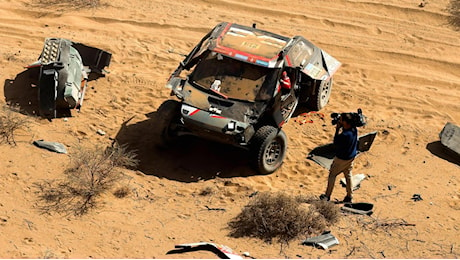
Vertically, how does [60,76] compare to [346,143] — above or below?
below

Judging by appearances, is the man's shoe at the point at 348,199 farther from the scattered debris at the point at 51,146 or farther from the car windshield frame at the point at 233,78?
the scattered debris at the point at 51,146

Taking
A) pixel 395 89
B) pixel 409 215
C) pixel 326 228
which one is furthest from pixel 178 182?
pixel 395 89

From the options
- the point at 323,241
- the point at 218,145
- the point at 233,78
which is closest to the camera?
the point at 323,241

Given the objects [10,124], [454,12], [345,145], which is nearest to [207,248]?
[345,145]

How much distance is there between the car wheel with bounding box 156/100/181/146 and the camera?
1155 centimetres

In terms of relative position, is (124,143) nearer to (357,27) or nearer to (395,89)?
(395,89)

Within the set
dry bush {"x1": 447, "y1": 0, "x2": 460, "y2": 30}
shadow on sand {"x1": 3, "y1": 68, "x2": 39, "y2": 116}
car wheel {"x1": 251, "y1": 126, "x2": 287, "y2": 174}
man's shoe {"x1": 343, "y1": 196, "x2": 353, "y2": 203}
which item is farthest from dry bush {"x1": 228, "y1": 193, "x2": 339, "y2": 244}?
dry bush {"x1": 447, "y1": 0, "x2": 460, "y2": 30}

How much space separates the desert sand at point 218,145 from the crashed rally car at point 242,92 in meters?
0.69

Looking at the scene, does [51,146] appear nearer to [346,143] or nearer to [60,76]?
[60,76]

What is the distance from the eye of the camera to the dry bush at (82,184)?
973 cm

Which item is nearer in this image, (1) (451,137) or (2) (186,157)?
(2) (186,157)

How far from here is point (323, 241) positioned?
9.34m

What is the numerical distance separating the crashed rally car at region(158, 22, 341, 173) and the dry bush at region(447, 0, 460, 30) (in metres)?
6.83

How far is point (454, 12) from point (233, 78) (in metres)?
8.94
